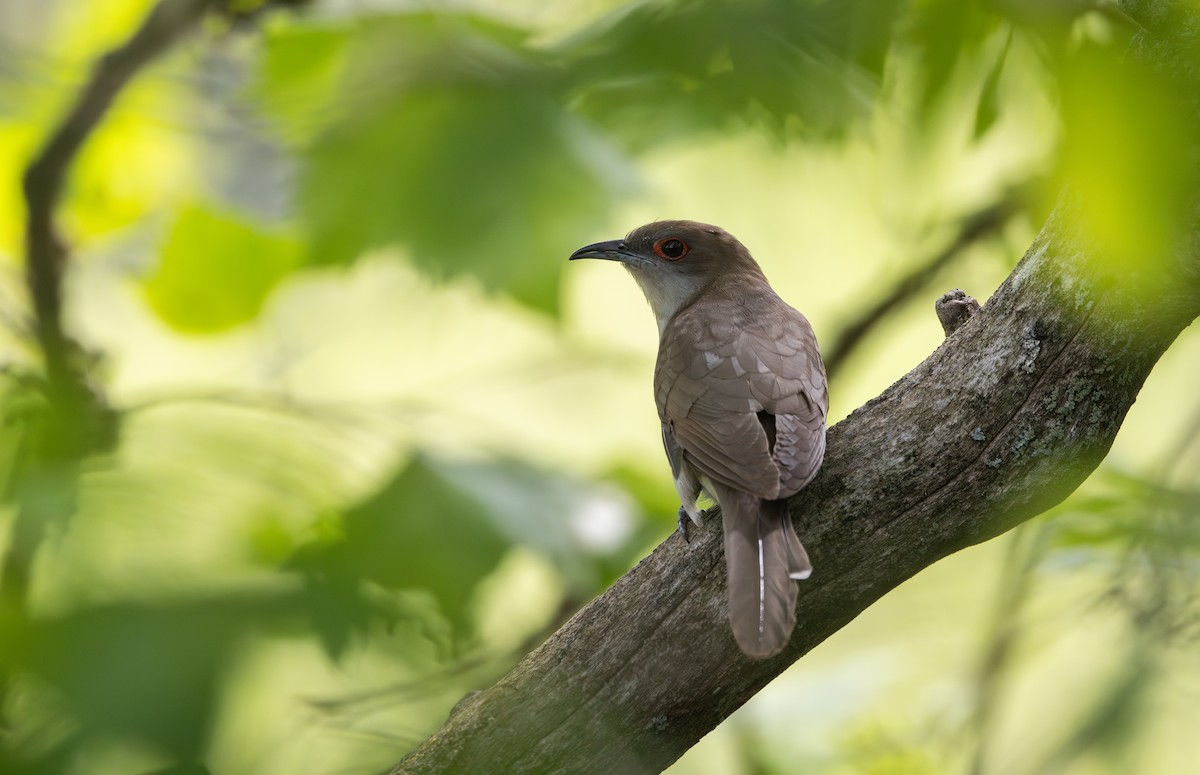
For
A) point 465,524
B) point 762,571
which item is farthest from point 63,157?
point 762,571

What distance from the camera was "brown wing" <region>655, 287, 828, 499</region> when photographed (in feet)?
8.95

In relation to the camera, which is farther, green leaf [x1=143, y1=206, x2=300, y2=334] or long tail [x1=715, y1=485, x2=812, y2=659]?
green leaf [x1=143, y1=206, x2=300, y2=334]

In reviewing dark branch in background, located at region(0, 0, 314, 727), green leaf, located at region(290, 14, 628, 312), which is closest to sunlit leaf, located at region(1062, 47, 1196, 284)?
green leaf, located at region(290, 14, 628, 312)

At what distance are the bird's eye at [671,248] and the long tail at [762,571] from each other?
7.07ft

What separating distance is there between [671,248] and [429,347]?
5.33 feet

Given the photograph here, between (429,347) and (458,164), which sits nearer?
(458,164)

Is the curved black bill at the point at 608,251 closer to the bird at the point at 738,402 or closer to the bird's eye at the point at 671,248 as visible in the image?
the bird at the point at 738,402

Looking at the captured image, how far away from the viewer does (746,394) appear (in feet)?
10.7

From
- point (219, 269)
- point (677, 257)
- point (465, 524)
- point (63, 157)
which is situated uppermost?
point (219, 269)

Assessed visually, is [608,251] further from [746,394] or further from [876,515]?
[876,515]

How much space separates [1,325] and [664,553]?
2671 millimetres

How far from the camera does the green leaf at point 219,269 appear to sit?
14.9 ft

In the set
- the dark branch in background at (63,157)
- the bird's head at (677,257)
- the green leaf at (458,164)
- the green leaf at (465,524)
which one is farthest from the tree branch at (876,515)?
the bird's head at (677,257)

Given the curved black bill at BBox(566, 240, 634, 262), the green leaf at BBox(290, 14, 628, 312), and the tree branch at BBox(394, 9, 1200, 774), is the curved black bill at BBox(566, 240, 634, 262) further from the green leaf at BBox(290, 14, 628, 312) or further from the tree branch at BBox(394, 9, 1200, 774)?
the tree branch at BBox(394, 9, 1200, 774)
